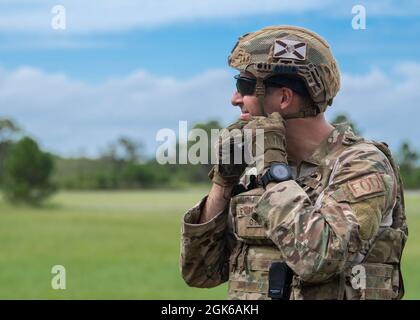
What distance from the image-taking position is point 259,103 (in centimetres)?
435

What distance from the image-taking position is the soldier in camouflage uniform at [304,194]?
13.0 ft

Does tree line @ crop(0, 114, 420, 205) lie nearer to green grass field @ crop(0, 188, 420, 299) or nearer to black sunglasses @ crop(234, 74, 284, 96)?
green grass field @ crop(0, 188, 420, 299)

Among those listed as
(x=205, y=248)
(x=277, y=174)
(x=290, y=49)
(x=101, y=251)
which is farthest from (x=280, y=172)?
(x=101, y=251)

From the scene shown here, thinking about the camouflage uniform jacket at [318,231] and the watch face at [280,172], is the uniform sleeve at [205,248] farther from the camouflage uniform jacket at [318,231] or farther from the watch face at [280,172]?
the watch face at [280,172]

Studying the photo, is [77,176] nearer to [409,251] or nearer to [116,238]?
[116,238]

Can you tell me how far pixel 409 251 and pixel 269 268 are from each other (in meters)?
32.7

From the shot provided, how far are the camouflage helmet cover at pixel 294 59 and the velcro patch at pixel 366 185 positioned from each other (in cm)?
51

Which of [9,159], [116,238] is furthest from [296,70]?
[9,159]

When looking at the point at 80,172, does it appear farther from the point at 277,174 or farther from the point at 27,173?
the point at 277,174

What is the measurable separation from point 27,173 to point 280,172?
220 ft

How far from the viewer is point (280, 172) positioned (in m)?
4.12

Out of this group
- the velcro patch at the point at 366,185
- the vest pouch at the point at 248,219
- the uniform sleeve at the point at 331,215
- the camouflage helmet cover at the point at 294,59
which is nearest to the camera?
the uniform sleeve at the point at 331,215

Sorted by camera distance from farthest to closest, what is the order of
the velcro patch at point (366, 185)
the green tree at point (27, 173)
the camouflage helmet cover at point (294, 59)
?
1. the green tree at point (27, 173)
2. the camouflage helmet cover at point (294, 59)
3. the velcro patch at point (366, 185)

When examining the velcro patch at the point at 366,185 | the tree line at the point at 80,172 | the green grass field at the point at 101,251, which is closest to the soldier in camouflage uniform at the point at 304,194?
the velcro patch at the point at 366,185
